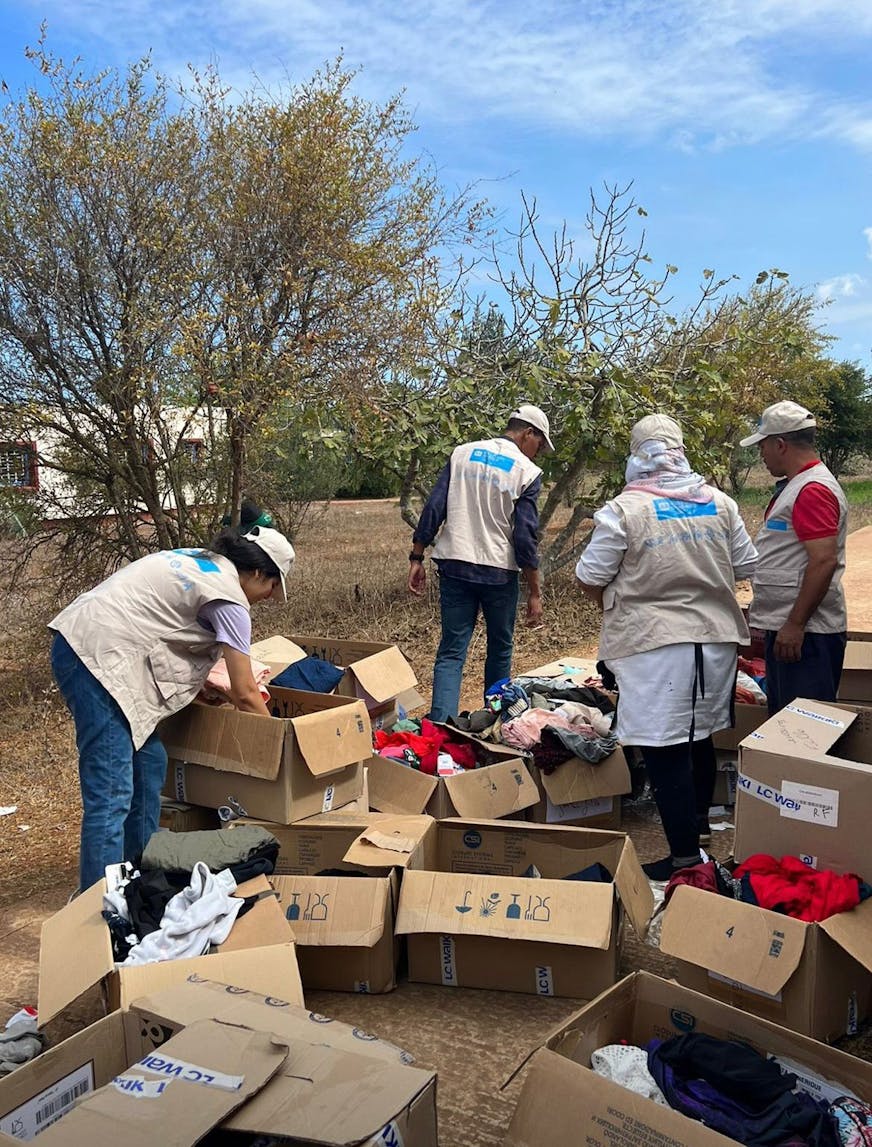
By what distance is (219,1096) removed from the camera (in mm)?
1824

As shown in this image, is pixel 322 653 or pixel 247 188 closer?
pixel 322 653

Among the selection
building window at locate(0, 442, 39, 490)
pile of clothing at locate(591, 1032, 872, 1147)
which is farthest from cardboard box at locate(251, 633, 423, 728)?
building window at locate(0, 442, 39, 490)

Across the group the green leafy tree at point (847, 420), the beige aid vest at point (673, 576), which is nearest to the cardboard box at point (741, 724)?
the beige aid vest at point (673, 576)

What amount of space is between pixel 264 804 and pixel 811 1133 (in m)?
2.12

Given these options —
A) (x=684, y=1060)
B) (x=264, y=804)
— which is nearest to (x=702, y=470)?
(x=264, y=804)

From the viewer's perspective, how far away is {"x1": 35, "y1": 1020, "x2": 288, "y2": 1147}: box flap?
1.74m

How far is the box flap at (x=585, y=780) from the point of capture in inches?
161

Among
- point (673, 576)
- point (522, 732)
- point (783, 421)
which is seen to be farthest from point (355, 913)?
point (783, 421)

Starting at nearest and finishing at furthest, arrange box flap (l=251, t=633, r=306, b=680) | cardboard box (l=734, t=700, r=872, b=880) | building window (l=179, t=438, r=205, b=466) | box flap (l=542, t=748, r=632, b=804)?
cardboard box (l=734, t=700, r=872, b=880) < box flap (l=542, t=748, r=632, b=804) < box flap (l=251, t=633, r=306, b=680) < building window (l=179, t=438, r=205, b=466)

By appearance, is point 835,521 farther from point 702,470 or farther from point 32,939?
point 702,470

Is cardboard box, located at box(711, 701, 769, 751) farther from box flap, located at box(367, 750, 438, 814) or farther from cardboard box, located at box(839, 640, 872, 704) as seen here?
box flap, located at box(367, 750, 438, 814)

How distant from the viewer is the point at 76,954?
2.65 metres

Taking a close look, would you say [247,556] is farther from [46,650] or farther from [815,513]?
[46,650]

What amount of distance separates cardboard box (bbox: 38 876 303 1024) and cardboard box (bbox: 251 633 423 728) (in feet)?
6.04
